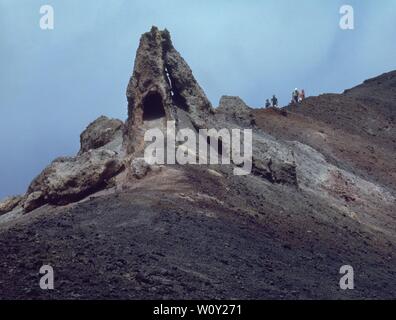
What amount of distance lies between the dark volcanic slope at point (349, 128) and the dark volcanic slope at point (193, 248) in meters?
12.6

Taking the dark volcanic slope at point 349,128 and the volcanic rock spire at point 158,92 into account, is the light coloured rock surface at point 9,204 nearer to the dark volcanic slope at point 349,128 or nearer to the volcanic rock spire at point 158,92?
the volcanic rock spire at point 158,92

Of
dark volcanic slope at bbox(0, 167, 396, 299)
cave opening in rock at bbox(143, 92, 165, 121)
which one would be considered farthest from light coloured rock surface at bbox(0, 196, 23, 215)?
dark volcanic slope at bbox(0, 167, 396, 299)

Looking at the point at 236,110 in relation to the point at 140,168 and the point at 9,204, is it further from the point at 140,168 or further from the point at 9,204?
the point at 140,168

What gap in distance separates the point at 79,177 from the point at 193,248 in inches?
278

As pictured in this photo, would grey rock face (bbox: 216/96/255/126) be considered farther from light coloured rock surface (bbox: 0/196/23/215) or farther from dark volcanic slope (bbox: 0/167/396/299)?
light coloured rock surface (bbox: 0/196/23/215)

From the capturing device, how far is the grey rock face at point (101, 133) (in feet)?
85.3

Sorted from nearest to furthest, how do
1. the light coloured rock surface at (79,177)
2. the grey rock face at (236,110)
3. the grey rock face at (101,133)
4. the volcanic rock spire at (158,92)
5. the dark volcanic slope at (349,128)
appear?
the light coloured rock surface at (79,177), the volcanic rock spire at (158,92), the grey rock face at (101,133), the grey rock face at (236,110), the dark volcanic slope at (349,128)

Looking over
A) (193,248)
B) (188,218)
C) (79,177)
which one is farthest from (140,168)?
(193,248)

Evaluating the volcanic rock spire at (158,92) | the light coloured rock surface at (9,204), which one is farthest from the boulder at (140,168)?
the light coloured rock surface at (9,204)

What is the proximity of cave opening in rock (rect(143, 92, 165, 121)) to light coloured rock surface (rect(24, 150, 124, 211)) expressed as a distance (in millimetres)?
2852

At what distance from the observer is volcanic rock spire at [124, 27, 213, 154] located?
20000mm

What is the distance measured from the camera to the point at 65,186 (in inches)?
677

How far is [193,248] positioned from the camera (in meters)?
11.3
